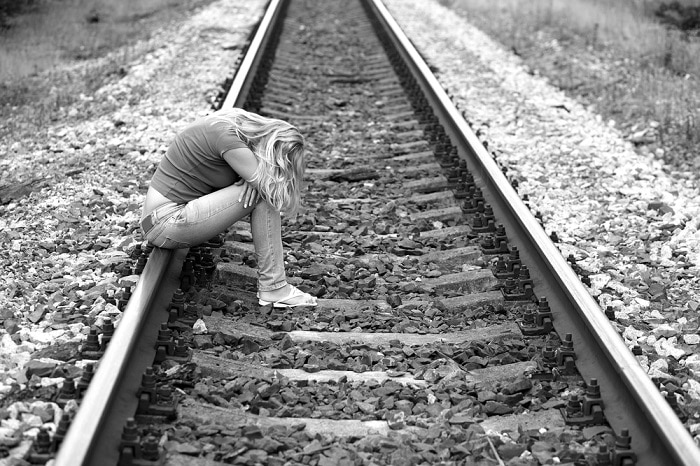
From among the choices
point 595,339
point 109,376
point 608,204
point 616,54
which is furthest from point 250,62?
point 109,376

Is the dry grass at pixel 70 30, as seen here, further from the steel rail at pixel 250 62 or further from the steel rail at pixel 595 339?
the steel rail at pixel 595 339

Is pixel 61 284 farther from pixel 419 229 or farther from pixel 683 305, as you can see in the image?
pixel 683 305

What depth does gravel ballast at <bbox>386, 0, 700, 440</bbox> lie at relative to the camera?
14.6 feet

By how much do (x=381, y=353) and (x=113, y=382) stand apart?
4.31 ft

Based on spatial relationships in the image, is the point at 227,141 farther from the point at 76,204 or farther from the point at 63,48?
the point at 63,48

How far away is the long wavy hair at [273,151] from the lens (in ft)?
14.7

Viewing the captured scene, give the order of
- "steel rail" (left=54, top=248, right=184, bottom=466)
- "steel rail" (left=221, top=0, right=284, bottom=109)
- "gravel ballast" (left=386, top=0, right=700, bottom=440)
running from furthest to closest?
1. "steel rail" (left=221, top=0, right=284, bottom=109)
2. "gravel ballast" (left=386, top=0, right=700, bottom=440)
3. "steel rail" (left=54, top=248, right=184, bottom=466)

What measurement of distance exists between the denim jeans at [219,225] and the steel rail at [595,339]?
1311 millimetres

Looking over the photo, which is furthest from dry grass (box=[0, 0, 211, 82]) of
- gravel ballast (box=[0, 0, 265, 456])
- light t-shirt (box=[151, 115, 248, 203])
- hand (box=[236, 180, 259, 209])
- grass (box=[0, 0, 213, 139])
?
hand (box=[236, 180, 259, 209])

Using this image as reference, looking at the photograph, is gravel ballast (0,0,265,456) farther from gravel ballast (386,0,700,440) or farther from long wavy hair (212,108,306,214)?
gravel ballast (386,0,700,440)

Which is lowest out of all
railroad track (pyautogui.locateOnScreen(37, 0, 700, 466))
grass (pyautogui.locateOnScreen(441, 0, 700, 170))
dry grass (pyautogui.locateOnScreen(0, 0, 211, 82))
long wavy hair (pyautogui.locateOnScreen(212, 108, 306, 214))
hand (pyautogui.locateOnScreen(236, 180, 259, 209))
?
dry grass (pyautogui.locateOnScreen(0, 0, 211, 82))

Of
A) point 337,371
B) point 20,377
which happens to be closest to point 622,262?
point 337,371

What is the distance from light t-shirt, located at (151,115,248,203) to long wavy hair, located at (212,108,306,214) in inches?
2.3

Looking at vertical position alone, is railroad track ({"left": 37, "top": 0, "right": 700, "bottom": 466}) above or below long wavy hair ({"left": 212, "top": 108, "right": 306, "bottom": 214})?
below
